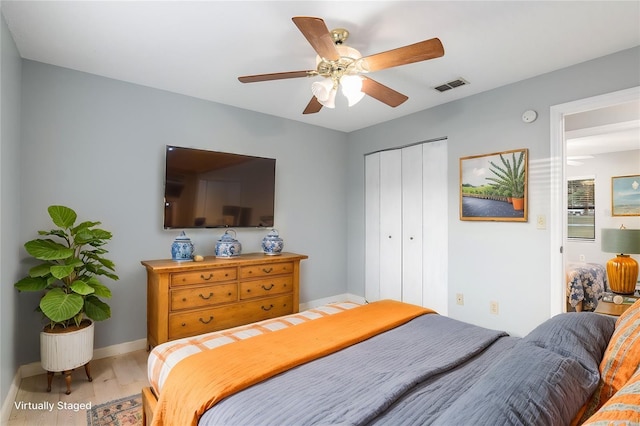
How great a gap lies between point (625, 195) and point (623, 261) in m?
3.20

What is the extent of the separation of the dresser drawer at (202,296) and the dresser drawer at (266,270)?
0.51ft

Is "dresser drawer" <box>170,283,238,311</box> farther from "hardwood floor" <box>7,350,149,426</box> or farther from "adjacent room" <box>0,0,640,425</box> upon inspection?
"hardwood floor" <box>7,350,149,426</box>

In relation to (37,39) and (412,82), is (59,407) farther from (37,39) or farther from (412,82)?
(412,82)

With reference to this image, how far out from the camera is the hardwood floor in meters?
1.97

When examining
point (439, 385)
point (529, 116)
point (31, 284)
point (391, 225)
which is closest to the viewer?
point (439, 385)

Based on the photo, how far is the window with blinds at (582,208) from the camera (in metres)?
5.47

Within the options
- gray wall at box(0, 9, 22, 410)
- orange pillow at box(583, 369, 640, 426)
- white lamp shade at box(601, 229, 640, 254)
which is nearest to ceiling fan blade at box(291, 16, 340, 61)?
orange pillow at box(583, 369, 640, 426)

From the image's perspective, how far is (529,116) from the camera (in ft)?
9.26

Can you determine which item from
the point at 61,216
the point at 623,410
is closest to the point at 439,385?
the point at 623,410

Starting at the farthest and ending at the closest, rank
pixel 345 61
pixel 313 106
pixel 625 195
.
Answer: pixel 625 195
pixel 313 106
pixel 345 61

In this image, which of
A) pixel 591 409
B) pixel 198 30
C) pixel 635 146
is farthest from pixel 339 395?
pixel 635 146

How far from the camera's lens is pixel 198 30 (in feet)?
6.91

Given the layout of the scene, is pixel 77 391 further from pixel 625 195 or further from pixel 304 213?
pixel 625 195

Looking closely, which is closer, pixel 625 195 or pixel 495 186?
pixel 495 186
